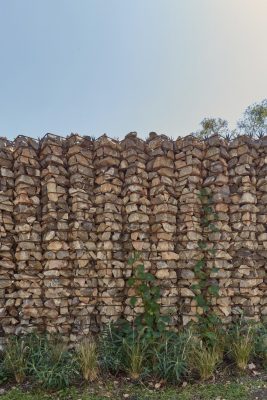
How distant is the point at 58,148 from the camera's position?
4926 millimetres

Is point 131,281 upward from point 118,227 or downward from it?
downward

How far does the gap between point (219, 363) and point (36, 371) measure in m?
2.23

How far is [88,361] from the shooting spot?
4.02 meters

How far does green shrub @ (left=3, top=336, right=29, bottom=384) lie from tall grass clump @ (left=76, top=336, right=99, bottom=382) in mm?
630

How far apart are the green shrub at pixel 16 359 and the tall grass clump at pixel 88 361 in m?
0.63

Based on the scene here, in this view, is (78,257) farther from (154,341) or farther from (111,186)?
(154,341)

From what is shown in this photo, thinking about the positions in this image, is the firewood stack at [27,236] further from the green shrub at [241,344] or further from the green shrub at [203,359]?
the green shrub at [241,344]

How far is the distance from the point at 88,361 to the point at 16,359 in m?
0.87

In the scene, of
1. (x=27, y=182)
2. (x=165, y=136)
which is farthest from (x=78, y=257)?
(x=165, y=136)

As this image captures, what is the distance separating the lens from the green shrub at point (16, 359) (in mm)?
4027

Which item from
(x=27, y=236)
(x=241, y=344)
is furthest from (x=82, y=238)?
(x=241, y=344)

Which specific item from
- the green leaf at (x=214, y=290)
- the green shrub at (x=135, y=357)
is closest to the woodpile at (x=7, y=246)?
the green shrub at (x=135, y=357)

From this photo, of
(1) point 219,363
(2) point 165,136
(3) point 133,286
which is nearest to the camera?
(1) point 219,363

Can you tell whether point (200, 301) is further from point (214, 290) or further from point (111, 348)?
point (111, 348)
